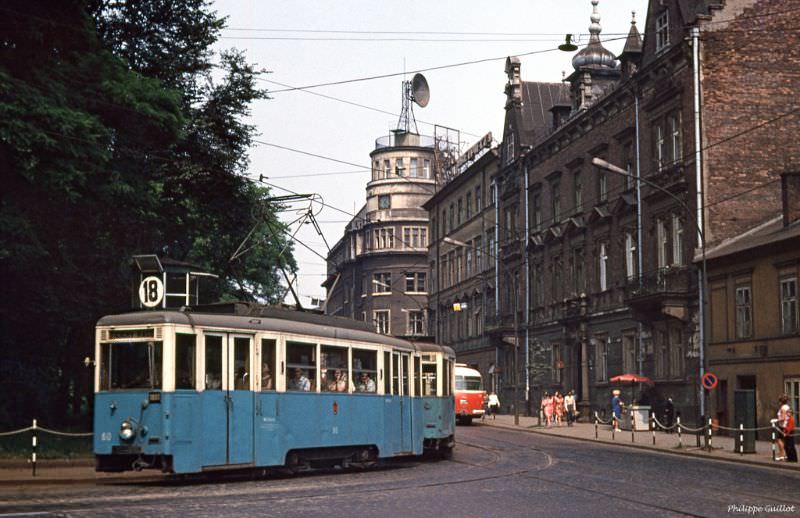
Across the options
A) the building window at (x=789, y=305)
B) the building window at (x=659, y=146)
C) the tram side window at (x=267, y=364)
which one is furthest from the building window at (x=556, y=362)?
the tram side window at (x=267, y=364)

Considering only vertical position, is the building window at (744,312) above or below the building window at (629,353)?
above

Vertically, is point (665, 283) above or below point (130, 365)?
above

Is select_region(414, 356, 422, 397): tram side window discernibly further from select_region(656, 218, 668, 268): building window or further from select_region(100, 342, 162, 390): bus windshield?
select_region(656, 218, 668, 268): building window

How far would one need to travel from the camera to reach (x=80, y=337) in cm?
3609

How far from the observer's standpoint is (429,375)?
89.6 feet

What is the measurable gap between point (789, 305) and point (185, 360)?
22.6 m

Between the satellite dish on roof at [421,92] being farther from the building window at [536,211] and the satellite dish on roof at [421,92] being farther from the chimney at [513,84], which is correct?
the building window at [536,211]

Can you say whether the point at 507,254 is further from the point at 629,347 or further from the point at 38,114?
the point at 38,114

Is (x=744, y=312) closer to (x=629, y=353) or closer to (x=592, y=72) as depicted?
(x=629, y=353)

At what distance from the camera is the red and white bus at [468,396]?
1966 inches

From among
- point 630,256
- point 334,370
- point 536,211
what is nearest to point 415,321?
point 536,211

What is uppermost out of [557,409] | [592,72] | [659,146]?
[592,72]

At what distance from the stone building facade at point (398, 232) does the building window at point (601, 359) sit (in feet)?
170

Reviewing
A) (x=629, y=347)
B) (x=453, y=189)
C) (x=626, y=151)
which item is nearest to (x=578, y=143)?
(x=626, y=151)
